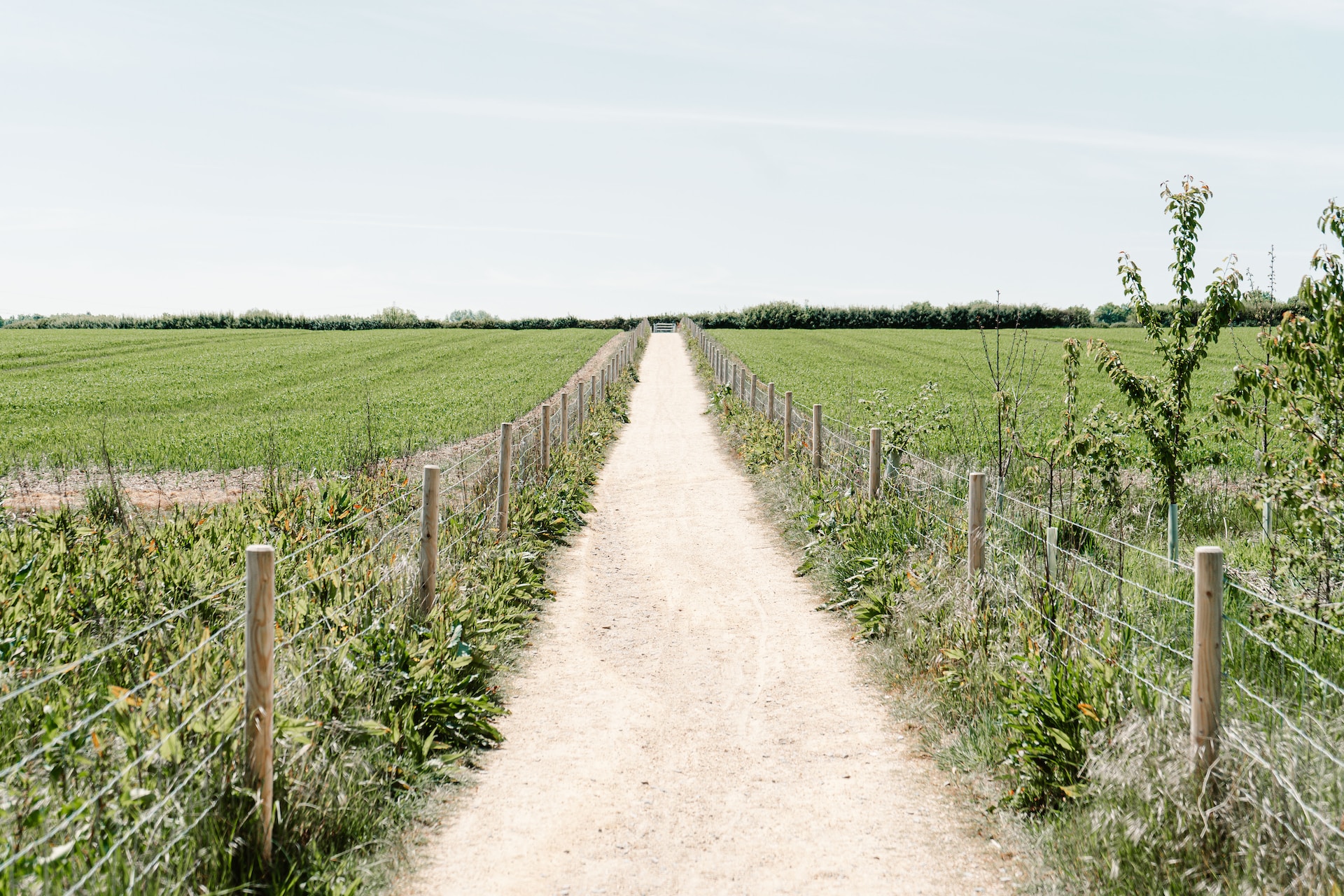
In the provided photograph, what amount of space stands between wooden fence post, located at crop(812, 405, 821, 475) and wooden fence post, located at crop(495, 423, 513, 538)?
4.76 meters

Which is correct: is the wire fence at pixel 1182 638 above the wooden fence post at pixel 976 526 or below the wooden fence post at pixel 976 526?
below

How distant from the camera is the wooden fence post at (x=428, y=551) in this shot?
7.12 metres

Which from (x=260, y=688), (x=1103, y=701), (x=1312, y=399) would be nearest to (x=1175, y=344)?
(x=1312, y=399)

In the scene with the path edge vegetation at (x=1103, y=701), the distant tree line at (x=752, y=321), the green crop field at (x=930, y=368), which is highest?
the distant tree line at (x=752, y=321)

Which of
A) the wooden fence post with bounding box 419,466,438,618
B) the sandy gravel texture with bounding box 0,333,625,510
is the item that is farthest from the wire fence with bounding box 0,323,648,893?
the sandy gravel texture with bounding box 0,333,625,510

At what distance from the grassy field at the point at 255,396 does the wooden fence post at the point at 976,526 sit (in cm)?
826

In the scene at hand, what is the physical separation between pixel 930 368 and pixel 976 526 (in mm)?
33537

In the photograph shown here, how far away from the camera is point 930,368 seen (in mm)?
39781

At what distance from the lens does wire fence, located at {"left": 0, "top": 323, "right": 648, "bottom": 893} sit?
11.7 feet

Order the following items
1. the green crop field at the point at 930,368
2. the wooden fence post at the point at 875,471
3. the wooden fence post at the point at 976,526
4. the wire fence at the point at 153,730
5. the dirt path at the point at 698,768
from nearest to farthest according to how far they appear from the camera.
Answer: the wire fence at the point at 153,730 → the dirt path at the point at 698,768 → the wooden fence post at the point at 976,526 → the wooden fence post at the point at 875,471 → the green crop field at the point at 930,368

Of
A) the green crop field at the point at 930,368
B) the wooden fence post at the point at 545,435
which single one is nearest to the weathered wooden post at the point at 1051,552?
the green crop field at the point at 930,368

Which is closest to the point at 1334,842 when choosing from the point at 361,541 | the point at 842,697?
the point at 842,697

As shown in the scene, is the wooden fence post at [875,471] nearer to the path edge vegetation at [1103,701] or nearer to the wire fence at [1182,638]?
the wire fence at [1182,638]

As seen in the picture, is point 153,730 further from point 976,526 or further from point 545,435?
point 545,435
